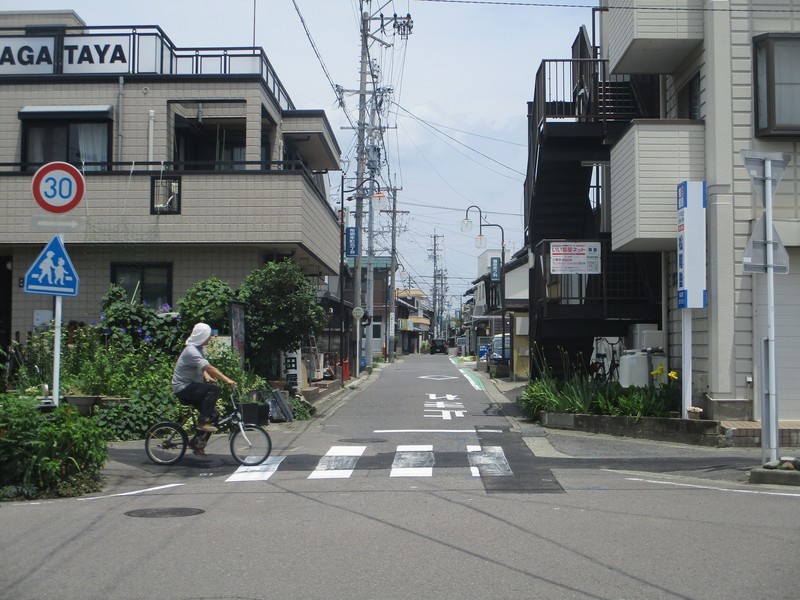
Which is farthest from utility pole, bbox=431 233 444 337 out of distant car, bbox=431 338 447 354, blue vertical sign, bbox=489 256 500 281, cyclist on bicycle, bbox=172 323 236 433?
cyclist on bicycle, bbox=172 323 236 433

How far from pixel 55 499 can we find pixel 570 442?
8.17 metres

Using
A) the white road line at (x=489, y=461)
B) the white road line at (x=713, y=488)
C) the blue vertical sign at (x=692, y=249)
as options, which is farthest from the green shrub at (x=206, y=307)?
the white road line at (x=713, y=488)

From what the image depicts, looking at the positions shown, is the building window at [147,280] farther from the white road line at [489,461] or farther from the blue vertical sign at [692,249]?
the blue vertical sign at [692,249]

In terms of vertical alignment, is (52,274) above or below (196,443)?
above

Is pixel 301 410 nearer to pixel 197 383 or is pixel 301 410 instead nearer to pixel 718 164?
pixel 197 383

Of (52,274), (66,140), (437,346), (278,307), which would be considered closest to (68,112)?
(66,140)

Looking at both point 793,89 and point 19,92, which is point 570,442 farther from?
point 19,92

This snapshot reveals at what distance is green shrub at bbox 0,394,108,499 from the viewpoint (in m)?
8.70

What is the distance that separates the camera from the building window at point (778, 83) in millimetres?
13320

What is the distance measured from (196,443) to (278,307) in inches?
232

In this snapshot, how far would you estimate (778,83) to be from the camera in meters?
13.4

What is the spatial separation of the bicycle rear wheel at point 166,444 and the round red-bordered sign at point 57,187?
319 centimetres

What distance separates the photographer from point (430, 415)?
18.4 m

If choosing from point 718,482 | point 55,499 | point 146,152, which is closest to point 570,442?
point 718,482
